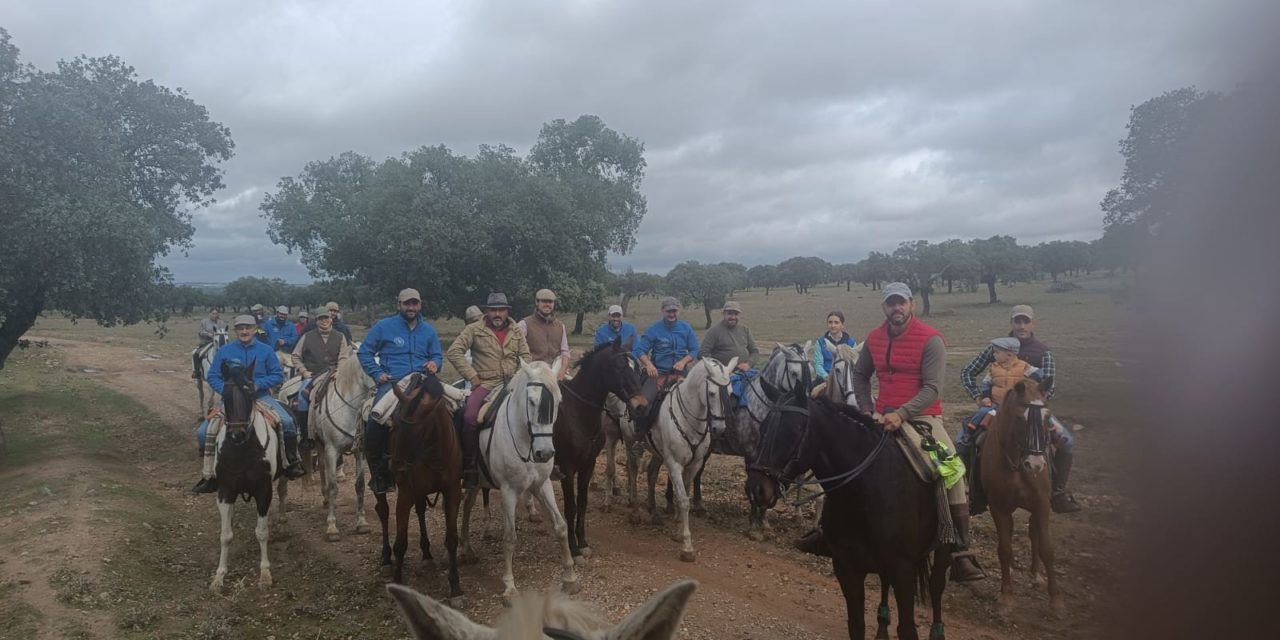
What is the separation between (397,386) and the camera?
19.6 ft

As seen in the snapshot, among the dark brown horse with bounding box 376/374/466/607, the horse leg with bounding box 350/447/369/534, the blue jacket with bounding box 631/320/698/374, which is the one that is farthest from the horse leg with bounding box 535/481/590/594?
the blue jacket with bounding box 631/320/698/374

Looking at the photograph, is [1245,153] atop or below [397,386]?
atop

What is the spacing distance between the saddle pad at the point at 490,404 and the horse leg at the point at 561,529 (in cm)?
98

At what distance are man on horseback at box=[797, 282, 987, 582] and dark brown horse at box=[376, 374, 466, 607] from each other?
3349 mm

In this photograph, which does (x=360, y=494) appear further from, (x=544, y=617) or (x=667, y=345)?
(x=544, y=617)

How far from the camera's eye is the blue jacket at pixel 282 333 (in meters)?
12.9

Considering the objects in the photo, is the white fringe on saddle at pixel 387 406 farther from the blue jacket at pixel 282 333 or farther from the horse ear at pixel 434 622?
the blue jacket at pixel 282 333

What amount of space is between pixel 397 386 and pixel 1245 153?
6.08 meters

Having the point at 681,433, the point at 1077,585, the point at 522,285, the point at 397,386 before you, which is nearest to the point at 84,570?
the point at 397,386

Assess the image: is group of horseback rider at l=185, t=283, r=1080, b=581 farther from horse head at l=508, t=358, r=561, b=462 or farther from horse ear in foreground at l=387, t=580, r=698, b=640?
horse ear in foreground at l=387, t=580, r=698, b=640

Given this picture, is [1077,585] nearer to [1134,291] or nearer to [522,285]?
[1134,291]

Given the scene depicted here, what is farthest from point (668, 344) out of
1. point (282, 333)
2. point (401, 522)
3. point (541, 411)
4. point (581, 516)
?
point (282, 333)

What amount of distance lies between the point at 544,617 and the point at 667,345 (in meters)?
7.49

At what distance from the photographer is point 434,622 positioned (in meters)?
1.60
